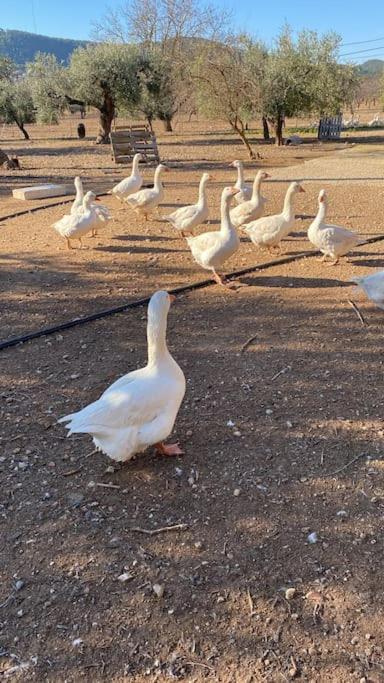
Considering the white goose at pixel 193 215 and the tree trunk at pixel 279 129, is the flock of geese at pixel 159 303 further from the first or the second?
the tree trunk at pixel 279 129

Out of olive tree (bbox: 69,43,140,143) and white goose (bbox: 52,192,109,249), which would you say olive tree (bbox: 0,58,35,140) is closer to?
olive tree (bbox: 69,43,140,143)

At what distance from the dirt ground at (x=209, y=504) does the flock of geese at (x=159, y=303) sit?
12.5 inches

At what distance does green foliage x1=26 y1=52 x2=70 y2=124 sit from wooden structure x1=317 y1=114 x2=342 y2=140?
1536cm

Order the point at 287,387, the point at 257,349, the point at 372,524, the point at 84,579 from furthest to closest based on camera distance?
1. the point at 257,349
2. the point at 287,387
3. the point at 372,524
4. the point at 84,579

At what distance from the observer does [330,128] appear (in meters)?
32.2

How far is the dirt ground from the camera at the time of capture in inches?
91.0

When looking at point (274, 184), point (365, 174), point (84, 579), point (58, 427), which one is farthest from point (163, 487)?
point (365, 174)

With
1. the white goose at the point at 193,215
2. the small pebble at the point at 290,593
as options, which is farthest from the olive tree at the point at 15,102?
the small pebble at the point at 290,593

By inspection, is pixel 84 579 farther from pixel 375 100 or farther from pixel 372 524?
pixel 375 100

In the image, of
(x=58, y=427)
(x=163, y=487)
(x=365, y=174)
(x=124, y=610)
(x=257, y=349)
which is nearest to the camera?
(x=124, y=610)

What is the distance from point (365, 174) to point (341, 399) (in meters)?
14.1

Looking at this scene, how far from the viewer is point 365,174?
53.7 ft

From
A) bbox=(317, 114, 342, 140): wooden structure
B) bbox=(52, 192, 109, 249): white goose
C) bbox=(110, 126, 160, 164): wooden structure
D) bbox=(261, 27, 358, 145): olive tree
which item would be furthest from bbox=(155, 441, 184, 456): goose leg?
bbox=(317, 114, 342, 140): wooden structure

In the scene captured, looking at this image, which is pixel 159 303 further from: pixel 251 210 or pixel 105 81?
pixel 105 81
